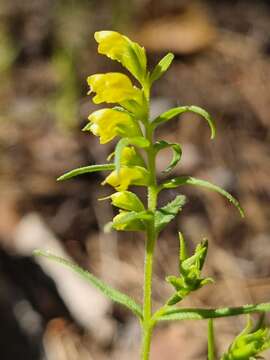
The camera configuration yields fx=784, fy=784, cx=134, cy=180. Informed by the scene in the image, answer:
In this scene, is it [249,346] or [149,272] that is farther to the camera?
[249,346]

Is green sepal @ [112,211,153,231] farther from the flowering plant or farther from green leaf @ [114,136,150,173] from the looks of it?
green leaf @ [114,136,150,173]

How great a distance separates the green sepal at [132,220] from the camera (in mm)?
1456

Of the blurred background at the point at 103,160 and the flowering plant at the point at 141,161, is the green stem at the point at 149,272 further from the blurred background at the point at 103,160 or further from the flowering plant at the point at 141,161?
the blurred background at the point at 103,160

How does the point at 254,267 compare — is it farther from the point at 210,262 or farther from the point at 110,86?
the point at 110,86

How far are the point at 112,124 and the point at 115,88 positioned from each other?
0.07m

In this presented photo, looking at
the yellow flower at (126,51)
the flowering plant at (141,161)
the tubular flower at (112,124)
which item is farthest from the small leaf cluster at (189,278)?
the yellow flower at (126,51)

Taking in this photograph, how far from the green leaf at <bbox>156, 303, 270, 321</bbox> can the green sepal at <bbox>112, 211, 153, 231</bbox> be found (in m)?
0.17

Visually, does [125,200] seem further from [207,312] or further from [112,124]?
[207,312]

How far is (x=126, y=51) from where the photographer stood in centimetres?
148

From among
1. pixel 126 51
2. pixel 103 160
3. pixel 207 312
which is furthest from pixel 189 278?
pixel 103 160

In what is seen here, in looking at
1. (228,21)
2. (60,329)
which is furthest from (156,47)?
(60,329)

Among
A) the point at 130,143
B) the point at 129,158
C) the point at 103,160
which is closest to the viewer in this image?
the point at 130,143

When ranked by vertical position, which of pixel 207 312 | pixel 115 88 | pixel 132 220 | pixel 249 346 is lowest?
pixel 249 346

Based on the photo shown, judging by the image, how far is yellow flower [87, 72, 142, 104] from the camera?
57.4 inches
